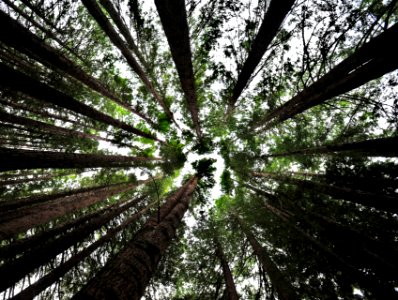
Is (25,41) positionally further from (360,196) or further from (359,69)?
(360,196)

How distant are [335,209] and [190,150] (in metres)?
9.34

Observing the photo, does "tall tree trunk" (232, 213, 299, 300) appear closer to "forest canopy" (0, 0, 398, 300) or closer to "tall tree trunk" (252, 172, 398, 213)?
"forest canopy" (0, 0, 398, 300)

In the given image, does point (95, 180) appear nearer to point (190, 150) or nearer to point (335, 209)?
point (190, 150)

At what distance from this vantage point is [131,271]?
2.92m

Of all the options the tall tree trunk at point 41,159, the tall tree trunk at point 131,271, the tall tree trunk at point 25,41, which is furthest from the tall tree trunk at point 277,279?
the tall tree trunk at point 25,41

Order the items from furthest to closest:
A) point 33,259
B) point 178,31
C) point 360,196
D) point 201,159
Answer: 1. point 201,159
2. point 360,196
3. point 33,259
4. point 178,31

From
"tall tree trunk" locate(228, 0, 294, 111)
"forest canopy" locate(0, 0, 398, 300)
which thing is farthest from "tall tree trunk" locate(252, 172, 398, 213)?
"tall tree trunk" locate(228, 0, 294, 111)

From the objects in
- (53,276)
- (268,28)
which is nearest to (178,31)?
(268,28)

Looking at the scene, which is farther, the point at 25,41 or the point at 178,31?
the point at 25,41

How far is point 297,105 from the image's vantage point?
852cm

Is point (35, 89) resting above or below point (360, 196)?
above

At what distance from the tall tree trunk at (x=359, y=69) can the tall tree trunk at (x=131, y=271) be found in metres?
5.83

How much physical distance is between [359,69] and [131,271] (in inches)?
283

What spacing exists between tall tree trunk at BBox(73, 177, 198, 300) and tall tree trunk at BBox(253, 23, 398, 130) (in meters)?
5.83
